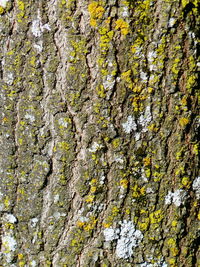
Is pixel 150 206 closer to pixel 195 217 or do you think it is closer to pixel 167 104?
pixel 195 217

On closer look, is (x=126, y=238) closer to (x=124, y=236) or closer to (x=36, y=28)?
(x=124, y=236)

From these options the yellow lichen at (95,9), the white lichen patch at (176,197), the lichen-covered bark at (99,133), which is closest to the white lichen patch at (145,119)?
the lichen-covered bark at (99,133)


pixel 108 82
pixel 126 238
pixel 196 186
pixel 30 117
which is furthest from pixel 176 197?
pixel 30 117

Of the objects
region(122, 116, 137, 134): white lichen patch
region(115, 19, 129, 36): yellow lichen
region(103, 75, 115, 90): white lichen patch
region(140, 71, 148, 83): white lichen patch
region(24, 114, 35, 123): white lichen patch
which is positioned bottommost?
region(122, 116, 137, 134): white lichen patch

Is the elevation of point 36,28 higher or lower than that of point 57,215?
higher

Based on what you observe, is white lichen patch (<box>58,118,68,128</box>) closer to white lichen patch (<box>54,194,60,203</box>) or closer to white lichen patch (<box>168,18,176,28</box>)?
white lichen patch (<box>54,194,60,203</box>)

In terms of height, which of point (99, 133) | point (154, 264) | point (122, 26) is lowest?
point (154, 264)

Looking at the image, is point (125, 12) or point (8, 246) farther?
point (8, 246)

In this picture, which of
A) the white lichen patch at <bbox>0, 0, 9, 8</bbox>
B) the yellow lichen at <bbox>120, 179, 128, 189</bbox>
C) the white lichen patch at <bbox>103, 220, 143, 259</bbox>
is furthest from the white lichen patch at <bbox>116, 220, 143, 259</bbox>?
the white lichen patch at <bbox>0, 0, 9, 8</bbox>
